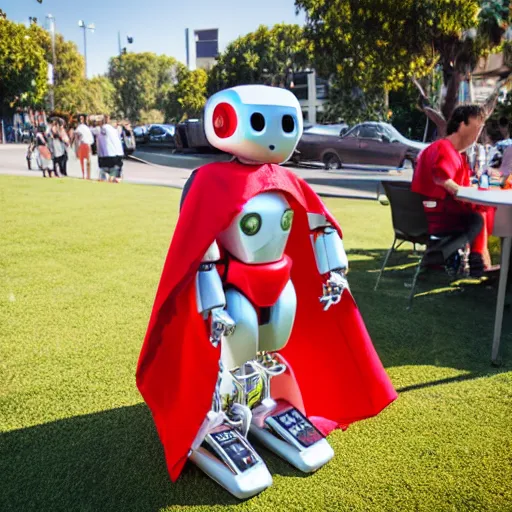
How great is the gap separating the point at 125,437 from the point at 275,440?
740 millimetres

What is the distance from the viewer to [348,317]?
2.96 m

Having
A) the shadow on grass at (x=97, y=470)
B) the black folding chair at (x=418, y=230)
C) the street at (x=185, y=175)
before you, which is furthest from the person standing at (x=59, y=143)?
the shadow on grass at (x=97, y=470)

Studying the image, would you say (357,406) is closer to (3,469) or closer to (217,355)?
(217,355)

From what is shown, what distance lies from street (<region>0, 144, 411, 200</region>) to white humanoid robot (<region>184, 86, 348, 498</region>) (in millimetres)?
10379

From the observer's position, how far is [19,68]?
39812 millimetres

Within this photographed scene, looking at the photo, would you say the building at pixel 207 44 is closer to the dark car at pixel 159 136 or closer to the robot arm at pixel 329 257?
the dark car at pixel 159 136

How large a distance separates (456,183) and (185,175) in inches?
545

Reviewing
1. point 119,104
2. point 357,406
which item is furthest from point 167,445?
point 119,104

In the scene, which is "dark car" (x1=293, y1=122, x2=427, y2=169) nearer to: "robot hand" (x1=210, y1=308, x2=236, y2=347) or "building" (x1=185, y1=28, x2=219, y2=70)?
"robot hand" (x1=210, y1=308, x2=236, y2=347)

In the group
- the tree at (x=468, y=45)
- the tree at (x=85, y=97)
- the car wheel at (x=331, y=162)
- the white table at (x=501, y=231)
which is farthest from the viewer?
the tree at (x=85, y=97)

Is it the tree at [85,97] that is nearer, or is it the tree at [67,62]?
the tree at [85,97]

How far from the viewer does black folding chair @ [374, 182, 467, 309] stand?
195 inches

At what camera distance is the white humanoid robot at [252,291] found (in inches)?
96.7

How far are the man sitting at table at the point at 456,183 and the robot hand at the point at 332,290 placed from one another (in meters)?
2.43
